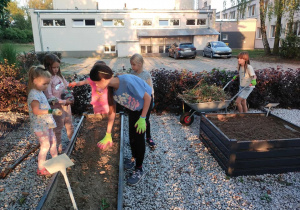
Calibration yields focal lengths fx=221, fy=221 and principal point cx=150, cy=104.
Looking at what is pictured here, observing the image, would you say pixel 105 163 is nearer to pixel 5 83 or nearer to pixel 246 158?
pixel 246 158

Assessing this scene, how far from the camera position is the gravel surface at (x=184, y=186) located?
2.83 meters

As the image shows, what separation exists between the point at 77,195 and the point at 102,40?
24.3 m

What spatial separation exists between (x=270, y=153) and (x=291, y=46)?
744 inches

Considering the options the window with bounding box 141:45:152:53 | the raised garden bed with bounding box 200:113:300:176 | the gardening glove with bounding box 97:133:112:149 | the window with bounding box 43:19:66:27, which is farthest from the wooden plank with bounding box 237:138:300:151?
the window with bounding box 43:19:66:27

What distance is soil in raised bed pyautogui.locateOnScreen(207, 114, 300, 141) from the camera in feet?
12.3

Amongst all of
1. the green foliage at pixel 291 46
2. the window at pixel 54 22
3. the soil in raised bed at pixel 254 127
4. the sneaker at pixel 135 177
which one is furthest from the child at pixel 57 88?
the window at pixel 54 22

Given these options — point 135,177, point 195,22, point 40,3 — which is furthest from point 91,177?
point 40,3

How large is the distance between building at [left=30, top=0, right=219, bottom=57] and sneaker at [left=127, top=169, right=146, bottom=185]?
2273 centimetres

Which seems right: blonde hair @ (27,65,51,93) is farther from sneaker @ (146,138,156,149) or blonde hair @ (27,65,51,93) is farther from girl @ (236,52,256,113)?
girl @ (236,52,256,113)

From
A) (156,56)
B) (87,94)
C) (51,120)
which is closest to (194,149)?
(51,120)

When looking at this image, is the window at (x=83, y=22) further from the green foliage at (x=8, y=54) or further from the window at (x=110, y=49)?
the green foliage at (x=8, y=54)

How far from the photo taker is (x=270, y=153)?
10.6 feet

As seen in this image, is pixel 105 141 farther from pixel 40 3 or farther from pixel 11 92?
pixel 40 3

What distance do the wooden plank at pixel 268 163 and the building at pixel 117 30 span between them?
2280cm
